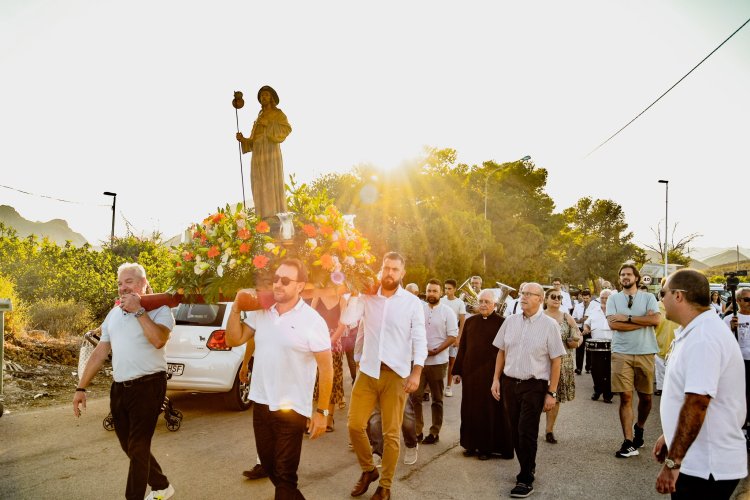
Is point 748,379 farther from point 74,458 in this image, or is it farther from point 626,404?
point 74,458

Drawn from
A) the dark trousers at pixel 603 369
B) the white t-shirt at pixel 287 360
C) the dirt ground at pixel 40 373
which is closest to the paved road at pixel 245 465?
the dirt ground at pixel 40 373

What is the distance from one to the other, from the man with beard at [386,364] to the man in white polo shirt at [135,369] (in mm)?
1778

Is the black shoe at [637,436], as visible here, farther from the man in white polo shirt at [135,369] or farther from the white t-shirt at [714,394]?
the man in white polo shirt at [135,369]

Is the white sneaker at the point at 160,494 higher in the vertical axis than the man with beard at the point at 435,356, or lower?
lower

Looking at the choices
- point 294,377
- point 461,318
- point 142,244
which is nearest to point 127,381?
point 294,377

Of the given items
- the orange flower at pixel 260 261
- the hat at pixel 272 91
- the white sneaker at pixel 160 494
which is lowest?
the white sneaker at pixel 160 494

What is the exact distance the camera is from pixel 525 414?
5875 mm

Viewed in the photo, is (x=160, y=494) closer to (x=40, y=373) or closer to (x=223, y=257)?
(x=223, y=257)

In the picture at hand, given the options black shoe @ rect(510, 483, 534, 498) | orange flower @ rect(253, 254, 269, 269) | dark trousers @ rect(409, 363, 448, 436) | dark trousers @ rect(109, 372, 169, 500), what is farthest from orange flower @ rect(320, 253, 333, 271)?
dark trousers @ rect(409, 363, 448, 436)

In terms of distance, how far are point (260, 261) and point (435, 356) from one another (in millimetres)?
4168

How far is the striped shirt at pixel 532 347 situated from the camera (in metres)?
6.05

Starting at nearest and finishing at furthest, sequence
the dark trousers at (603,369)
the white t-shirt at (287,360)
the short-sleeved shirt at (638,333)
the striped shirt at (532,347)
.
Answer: the white t-shirt at (287,360) → the striped shirt at (532,347) → the short-sleeved shirt at (638,333) → the dark trousers at (603,369)

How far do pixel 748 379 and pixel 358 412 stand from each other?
5945mm

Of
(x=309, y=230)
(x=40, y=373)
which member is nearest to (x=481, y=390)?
(x=309, y=230)
